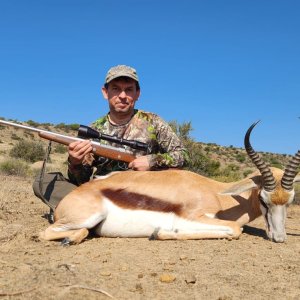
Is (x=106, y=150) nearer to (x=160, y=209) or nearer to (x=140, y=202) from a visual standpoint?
(x=140, y=202)

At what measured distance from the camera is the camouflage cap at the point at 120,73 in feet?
21.5

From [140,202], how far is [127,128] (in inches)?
66.3

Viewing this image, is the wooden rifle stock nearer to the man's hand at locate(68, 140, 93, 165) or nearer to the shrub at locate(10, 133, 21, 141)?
the man's hand at locate(68, 140, 93, 165)

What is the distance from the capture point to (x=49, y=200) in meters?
6.56

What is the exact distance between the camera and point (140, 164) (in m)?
6.21

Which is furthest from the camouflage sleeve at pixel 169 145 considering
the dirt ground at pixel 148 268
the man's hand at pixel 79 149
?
the dirt ground at pixel 148 268

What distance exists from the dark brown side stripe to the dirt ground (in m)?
0.42

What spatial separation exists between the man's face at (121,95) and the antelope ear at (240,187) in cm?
206

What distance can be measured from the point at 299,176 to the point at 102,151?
8.85 ft

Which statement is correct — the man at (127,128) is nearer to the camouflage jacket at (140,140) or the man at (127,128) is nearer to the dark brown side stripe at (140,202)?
the camouflage jacket at (140,140)

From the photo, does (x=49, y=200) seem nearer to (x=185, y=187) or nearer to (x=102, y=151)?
(x=102, y=151)

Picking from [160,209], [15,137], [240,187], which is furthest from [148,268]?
[15,137]

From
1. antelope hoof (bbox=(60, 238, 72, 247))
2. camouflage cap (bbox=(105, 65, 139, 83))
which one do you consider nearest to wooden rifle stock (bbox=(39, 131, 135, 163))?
camouflage cap (bbox=(105, 65, 139, 83))

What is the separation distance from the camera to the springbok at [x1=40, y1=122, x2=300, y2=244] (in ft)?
17.6
